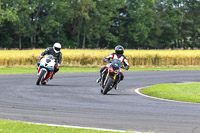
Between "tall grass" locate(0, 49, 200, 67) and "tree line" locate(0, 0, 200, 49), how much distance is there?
121 ft

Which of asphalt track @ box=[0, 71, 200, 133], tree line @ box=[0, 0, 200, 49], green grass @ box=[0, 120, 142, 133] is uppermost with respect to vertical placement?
tree line @ box=[0, 0, 200, 49]

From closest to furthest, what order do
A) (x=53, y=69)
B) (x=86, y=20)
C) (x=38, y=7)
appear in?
(x=53, y=69)
(x=38, y=7)
(x=86, y=20)

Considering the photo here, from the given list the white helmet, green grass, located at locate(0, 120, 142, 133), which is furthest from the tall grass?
green grass, located at locate(0, 120, 142, 133)

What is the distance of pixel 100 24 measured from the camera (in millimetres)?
93375

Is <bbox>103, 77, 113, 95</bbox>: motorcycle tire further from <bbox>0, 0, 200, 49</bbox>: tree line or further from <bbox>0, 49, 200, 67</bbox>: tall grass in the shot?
<bbox>0, 0, 200, 49</bbox>: tree line

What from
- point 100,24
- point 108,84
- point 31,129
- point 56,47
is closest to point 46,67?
point 56,47

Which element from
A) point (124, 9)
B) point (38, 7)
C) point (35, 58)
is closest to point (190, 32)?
point (124, 9)

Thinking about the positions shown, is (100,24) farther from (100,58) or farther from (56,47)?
(56,47)

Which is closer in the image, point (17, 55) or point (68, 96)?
point (68, 96)

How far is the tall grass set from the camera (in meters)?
37.6

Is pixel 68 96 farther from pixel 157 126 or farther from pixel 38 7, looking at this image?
pixel 38 7

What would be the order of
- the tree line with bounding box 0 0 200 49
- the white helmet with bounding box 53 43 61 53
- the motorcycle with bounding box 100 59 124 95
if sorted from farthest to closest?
the tree line with bounding box 0 0 200 49 → the white helmet with bounding box 53 43 61 53 → the motorcycle with bounding box 100 59 124 95

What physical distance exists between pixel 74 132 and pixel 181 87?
10992mm

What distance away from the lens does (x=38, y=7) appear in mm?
85438
